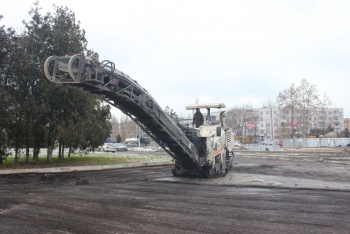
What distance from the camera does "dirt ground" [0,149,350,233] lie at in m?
6.93

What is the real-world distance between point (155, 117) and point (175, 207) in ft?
16.0

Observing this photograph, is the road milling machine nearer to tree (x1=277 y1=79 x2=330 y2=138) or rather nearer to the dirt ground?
the dirt ground

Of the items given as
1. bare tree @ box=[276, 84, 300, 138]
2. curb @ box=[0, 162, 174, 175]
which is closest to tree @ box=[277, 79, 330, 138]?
bare tree @ box=[276, 84, 300, 138]

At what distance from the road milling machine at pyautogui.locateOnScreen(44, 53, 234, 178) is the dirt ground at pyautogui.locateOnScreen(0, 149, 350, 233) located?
5.56 ft

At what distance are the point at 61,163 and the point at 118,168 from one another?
3712 mm

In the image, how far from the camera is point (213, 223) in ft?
23.8

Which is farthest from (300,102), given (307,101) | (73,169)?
(73,169)

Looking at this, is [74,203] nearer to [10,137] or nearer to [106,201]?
[106,201]

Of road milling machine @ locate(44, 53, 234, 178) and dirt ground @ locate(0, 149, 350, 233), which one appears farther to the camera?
road milling machine @ locate(44, 53, 234, 178)

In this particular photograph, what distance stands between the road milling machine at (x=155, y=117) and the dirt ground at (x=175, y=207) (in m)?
1.69

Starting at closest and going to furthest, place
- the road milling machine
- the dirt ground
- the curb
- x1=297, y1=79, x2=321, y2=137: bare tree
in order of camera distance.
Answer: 1. the dirt ground
2. the road milling machine
3. the curb
4. x1=297, y1=79, x2=321, y2=137: bare tree

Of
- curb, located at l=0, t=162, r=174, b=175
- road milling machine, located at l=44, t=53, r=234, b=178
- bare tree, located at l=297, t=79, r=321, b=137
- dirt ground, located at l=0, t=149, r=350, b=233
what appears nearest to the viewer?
dirt ground, located at l=0, t=149, r=350, b=233

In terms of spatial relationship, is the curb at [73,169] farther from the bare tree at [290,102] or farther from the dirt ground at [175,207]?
the bare tree at [290,102]

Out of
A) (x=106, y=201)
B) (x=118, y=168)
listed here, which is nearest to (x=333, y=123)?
(x=118, y=168)
